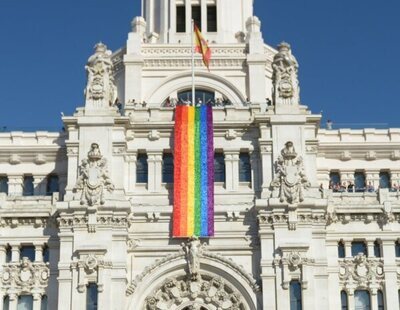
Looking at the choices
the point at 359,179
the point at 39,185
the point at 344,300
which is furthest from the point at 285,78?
the point at 39,185

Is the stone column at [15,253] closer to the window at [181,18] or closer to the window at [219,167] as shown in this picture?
the window at [219,167]

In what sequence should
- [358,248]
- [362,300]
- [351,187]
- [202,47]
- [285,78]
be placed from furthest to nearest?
[202,47], [351,187], [285,78], [358,248], [362,300]

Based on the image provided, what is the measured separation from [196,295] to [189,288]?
670mm

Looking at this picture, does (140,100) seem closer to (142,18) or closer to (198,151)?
(142,18)

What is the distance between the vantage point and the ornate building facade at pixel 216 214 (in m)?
72.6

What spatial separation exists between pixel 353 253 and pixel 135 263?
49.5 feet

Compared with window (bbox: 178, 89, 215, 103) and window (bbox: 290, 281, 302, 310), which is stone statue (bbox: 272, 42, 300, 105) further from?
window (bbox: 178, 89, 215, 103)

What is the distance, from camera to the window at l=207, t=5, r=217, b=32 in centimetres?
9688

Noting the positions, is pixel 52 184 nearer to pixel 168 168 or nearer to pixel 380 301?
pixel 168 168

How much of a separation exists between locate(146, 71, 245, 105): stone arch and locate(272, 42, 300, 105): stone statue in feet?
42.2

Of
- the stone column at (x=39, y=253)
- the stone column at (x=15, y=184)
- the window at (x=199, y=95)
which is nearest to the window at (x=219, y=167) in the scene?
the stone column at (x=39, y=253)

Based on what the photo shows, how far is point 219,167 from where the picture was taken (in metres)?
76.9

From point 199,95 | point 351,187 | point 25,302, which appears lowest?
point 25,302

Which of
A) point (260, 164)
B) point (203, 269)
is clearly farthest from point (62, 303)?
point (260, 164)
